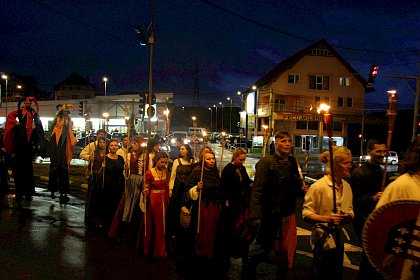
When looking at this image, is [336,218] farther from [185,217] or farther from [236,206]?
[185,217]

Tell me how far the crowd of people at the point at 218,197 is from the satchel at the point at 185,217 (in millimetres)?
18

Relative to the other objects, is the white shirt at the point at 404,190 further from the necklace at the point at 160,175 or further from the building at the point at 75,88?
the building at the point at 75,88

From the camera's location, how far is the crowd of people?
426cm

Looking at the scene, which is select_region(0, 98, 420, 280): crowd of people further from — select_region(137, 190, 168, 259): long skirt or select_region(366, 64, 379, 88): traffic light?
select_region(366, 64, 379, 88): traffic light

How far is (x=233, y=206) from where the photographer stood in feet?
19.8

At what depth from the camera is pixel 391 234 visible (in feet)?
10.7

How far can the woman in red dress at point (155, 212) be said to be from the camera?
646 cm

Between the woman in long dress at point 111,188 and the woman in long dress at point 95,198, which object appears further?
the woman in long dress at point 95,198

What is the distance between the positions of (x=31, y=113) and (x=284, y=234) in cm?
713

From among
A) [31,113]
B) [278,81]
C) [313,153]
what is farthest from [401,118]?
[31,113]

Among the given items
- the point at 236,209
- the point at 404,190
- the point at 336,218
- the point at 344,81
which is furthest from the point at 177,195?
the point at 344,81

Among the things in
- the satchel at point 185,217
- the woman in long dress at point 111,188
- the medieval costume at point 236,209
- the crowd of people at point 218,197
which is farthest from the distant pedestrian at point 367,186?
the woman in long dress at point 111,188

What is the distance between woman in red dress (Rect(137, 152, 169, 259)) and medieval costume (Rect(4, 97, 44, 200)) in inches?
177

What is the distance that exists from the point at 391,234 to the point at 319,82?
154ft
